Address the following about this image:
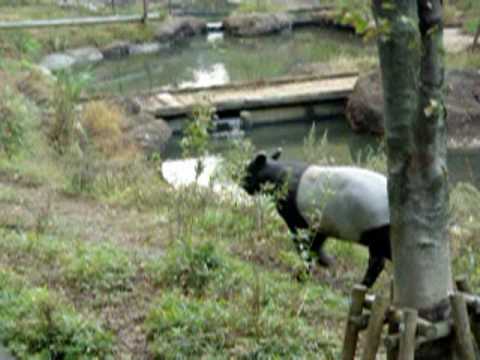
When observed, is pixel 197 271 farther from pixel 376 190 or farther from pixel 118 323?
pixel 376 190

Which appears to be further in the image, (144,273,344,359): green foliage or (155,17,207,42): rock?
(155,17,207,42): rock

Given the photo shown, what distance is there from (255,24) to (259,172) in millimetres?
23219

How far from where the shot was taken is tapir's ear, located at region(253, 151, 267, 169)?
7666 mm

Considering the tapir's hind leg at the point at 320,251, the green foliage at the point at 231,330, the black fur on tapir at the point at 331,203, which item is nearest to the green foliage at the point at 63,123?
the black fur on tapir at the point at 331,203

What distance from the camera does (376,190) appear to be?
676 centimetres

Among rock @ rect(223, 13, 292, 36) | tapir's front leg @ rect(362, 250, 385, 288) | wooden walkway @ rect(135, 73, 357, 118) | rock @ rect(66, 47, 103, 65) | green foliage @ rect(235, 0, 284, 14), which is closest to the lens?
tapir's front leg @ rect(362, 250, 385, 288)

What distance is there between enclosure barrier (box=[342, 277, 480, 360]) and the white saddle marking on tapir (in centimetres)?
215

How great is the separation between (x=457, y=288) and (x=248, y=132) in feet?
47.4

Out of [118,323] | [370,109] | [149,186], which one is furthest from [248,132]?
[118,323]

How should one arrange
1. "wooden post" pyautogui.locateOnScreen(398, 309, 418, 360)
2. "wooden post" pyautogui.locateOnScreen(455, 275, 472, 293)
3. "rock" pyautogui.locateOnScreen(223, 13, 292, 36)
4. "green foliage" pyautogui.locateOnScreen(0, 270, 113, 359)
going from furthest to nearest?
"rock" pyautogui.locateOnScreen(223, 13, 292, 36) < "green foliage" pyautogui.locateOnScreen(0, 270, 113, 359) < "wooden post" pyautogui.locateOnScreen(455, 275, 472, 293) < "wooden post" pyautogui.locateOnScreen(398, 309, 418, 360)

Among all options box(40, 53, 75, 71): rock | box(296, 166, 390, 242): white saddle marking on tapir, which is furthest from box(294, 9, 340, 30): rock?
box(296, 166, 390, 242): white saddle marking on tapir

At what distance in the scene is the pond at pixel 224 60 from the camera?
23844mm

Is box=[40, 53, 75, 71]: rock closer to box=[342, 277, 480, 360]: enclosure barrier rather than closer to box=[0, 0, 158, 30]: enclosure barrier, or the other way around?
box=[0, 0, 158, 30]: enclosure barrier

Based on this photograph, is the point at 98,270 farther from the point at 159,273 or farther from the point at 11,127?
the point at 11,127
